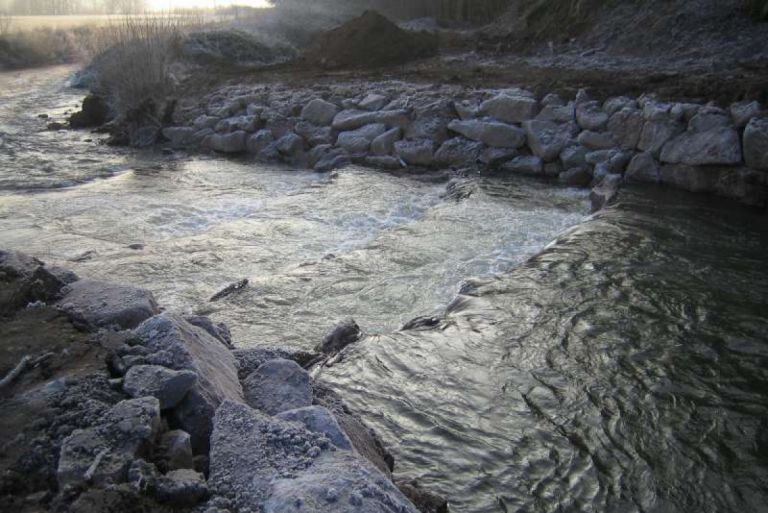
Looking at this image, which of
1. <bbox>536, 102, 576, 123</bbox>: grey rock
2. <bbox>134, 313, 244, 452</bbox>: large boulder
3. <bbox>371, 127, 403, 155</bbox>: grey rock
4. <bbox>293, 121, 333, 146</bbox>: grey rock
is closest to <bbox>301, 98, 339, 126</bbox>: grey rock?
<bbox>293, 121, 333, 146</bbox>: grey rock

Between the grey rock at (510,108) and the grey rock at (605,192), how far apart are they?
2.37 m

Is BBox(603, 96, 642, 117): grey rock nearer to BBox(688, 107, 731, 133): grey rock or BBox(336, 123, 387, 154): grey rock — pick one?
BBox(688, 107, 731, 133): grey rock

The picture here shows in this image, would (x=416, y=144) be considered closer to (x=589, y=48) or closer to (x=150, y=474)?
(x=589, y=48)

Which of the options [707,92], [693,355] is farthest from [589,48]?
[693,355]

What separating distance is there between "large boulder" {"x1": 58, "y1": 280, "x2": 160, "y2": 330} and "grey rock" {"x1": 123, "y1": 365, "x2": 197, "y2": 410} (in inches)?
28.5

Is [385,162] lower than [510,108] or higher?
lower

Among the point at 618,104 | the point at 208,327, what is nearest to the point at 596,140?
the point at 618,104

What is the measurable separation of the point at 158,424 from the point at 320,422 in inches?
26.4

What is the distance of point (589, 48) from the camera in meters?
15.6

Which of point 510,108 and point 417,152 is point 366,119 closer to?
point 417,152

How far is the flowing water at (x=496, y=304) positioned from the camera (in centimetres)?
370

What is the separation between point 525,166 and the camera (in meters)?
11.0

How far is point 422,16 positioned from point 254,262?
2589cm

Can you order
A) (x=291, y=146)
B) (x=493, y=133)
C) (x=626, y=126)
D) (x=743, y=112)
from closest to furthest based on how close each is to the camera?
1. (x=743, y=112)
2. (x=626, y=126)
3. (x=493, y=133)
4. (x=291, y=146)
